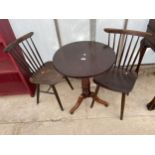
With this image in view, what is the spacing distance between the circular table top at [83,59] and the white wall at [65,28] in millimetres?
373

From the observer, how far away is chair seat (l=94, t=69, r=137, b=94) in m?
2.01

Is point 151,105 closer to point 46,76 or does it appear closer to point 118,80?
point 118,80

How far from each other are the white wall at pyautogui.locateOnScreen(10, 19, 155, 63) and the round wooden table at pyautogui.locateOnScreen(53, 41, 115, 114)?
37 centimetres

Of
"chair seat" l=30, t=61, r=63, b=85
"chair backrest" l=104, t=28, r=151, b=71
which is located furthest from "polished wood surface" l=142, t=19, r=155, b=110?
"chair seat" l=30, t=61, r=63, b=85

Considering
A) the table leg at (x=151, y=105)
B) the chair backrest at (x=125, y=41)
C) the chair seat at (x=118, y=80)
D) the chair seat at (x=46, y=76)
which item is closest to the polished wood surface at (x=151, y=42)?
the table leg at (x=151, y=105)

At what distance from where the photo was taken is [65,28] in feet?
8.27

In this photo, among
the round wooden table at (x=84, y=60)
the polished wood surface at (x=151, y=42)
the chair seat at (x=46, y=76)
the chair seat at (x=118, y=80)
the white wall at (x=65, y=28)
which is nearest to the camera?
the round wooden table at (x=84, y=60)

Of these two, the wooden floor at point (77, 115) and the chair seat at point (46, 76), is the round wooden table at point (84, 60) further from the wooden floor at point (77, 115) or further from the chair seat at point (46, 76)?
the wooden floor at point (77, 115)

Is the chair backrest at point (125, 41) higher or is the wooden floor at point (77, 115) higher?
the chair backrest at point (125, 41)

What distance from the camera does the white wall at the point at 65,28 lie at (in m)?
2.44

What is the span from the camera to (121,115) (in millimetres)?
2293

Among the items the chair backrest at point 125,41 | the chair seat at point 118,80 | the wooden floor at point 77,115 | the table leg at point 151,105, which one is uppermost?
the chair backrest at point 125,41
